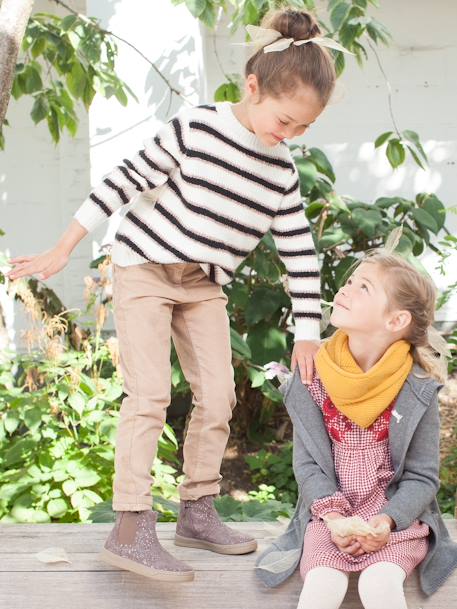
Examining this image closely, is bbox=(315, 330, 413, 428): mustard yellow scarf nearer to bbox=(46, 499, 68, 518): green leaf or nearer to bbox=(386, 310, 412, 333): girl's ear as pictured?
bbox=(386, 310, 412, 333): girl's ear

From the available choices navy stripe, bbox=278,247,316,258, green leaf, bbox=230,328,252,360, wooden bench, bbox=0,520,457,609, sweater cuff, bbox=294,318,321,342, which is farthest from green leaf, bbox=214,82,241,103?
wooden bench, bbox=0,520,457,609

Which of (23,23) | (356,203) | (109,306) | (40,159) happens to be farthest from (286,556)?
(40,159)

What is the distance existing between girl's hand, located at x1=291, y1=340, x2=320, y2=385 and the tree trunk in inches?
38.5

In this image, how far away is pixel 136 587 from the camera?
7.08 feet

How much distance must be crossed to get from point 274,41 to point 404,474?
1.05 metres

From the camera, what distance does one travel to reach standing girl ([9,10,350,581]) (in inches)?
84.7

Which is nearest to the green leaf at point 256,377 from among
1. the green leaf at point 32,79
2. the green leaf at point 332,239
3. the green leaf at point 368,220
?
the green leaf at point 332,239

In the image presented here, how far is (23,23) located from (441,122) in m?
3.46

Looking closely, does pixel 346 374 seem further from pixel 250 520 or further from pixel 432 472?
pixel 250 520

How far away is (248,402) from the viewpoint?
167 inches

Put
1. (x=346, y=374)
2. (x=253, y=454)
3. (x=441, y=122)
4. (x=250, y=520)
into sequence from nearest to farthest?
(x=346, y=374), (x=250, y=520), (x=253, y=454), (x=441, y=122)

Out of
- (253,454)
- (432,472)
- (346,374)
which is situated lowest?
(253,454)

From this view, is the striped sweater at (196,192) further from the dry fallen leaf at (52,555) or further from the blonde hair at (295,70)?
the dry fallen leaf at (52,555)

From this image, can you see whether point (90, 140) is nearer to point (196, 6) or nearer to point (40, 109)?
point (40, 109)
